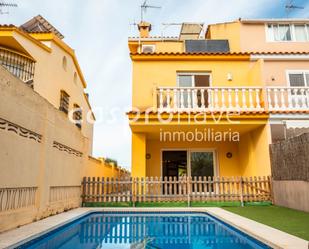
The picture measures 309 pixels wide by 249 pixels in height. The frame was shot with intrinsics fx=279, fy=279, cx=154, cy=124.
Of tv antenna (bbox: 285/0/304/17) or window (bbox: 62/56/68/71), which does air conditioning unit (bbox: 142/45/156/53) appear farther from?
tv antenna (bbox: 285/0/304/17)

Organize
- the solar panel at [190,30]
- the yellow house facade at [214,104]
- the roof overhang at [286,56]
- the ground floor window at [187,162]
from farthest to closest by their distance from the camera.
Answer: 1. the solar panel at [190,30]
2. the ground floor window at [187,162]
3. the roof overhang at [286,56]
4. the yellow house facade at [214,104]

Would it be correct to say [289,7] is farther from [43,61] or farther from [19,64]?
[19,64]

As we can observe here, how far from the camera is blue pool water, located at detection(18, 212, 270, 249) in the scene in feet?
19.2

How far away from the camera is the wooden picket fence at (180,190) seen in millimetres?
12281

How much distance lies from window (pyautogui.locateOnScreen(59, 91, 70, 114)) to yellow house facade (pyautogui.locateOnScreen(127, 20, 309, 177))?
6.23m

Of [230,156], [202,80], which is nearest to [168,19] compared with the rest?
[202,80]

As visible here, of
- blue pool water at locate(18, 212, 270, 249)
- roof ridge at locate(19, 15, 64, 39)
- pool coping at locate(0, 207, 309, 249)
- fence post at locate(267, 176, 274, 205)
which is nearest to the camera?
pool coping at locate(0, 207, 309, 249)

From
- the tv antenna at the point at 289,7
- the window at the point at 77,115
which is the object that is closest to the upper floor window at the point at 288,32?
the tv antenna at the point at 289,7

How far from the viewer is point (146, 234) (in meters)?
7.14

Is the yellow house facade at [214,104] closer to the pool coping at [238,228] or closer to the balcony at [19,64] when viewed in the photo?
the pool coping at [238,228]

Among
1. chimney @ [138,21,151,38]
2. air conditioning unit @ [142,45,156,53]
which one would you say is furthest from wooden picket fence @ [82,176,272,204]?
chimney @ [138,21,151,38]

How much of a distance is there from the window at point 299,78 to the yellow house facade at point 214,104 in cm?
14

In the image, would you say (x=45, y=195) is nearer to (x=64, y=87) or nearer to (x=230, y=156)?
(x=230, y=156)

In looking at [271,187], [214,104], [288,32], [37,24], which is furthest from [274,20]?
[37,24]
